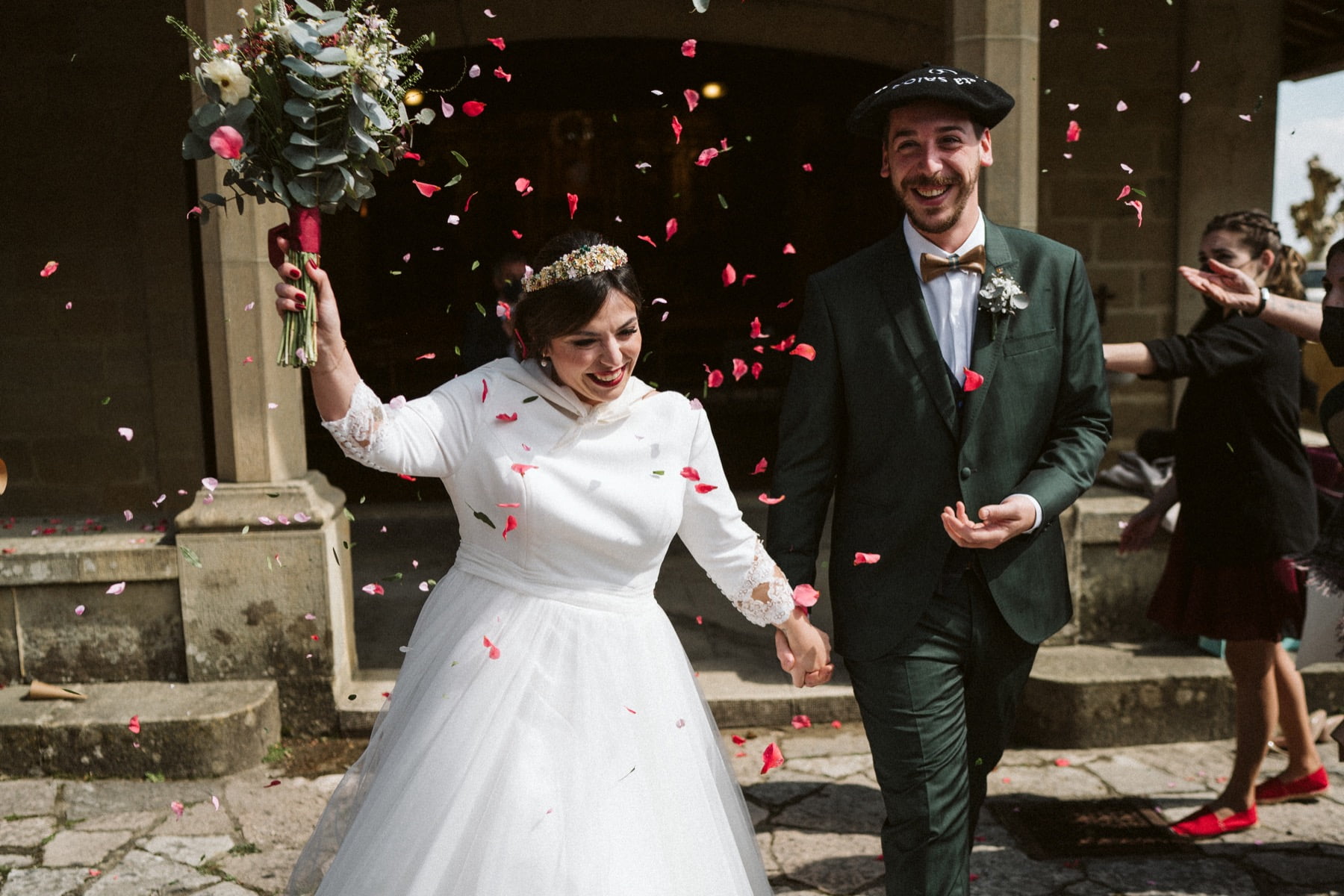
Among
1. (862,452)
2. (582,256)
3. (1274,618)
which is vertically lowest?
(1274,618)

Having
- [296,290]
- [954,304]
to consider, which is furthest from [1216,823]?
[296,290]

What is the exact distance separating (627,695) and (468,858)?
46 cm

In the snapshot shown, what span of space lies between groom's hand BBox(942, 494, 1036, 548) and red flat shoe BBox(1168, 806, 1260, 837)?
1.90 meters

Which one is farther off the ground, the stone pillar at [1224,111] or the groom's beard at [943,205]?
the stone pillar at [1224,111]

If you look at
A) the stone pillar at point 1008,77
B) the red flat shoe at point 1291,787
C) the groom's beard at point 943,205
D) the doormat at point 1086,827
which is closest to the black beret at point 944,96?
the groom's beard at point 943,205

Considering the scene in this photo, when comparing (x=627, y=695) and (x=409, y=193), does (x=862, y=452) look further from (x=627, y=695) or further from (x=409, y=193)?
(x=409, y=193)

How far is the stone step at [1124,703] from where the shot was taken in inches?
186

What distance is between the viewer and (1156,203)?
7090mm

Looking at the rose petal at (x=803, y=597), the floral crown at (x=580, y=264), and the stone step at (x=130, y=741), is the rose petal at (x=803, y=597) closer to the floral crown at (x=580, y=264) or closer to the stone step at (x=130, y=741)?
the floral crown at (x=580, y=264)

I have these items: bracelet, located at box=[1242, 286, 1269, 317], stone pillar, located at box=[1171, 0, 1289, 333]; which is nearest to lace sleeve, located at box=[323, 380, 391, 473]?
bracelet, located at box=[1242, 286, 1269, 317]

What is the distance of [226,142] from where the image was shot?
213cm

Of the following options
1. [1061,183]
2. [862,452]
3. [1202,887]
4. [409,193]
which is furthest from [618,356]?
[409,193]

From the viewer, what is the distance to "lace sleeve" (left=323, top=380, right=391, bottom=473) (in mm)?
2344

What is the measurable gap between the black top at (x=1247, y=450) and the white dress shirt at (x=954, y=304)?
1337mm
